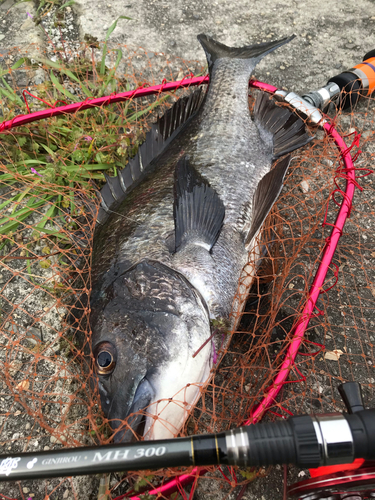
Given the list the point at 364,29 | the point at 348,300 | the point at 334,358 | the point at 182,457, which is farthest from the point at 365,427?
the point at 364,29

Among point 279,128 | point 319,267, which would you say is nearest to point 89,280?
point 319,267

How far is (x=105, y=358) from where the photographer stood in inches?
69.9

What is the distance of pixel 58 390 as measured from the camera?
231 centimetres

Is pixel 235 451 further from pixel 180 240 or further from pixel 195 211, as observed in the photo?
pixel 195 211

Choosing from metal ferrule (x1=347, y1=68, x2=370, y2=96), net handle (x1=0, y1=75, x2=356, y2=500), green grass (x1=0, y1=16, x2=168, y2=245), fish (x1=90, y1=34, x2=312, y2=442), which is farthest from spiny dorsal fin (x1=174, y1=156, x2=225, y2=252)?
metal ferrule (x1=347, y1=68, x2=370, y2=96)

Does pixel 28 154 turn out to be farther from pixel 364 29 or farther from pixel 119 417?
pixel 364 29

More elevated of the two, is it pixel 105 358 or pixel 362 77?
pixel 362 77

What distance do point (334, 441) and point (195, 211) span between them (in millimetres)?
1409

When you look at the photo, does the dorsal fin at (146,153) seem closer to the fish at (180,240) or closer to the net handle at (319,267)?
the fish at (180,240)

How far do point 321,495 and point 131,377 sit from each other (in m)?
0.90

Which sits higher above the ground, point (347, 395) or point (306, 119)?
point (306, 119)

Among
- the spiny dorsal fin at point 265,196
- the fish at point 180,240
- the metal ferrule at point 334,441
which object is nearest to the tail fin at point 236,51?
the fish at point 180,240

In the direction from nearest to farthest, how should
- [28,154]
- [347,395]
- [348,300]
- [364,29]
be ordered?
[347,395], [348,300], [28,154], [364,29]

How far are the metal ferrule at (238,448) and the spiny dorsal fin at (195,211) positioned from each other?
3.82 ft
